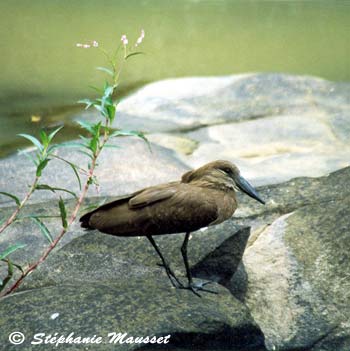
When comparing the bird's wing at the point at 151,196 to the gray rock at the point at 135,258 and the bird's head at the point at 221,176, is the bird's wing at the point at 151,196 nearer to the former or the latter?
the bird's head at the point at 221,176

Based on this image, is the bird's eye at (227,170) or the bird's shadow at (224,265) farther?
the bird's shadow at (224,265)

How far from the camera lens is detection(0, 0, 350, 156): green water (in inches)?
379

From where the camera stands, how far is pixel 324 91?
9.16m

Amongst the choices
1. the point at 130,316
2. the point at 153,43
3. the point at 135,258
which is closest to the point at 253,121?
the point at 135,258

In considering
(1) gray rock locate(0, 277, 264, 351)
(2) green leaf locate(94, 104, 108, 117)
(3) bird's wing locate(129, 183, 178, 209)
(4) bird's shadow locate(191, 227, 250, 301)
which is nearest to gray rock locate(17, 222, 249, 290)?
(4) bird's shadow locate(191, 227, 250, 301)

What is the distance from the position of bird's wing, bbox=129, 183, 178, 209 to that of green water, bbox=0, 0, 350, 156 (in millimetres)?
3695

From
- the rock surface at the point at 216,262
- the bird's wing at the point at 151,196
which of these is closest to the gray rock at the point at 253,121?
the rock surface at the point at 216,262

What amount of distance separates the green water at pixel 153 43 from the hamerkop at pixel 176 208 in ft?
12.1

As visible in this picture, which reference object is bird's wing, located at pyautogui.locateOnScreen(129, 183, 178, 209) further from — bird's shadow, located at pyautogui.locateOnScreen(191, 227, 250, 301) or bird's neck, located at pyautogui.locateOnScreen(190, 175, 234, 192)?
bird's shadow, located at pyautogui.locateOnScreen(191, 227, 250, 301)

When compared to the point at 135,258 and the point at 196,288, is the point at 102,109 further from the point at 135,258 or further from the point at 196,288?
the point at 135,258
